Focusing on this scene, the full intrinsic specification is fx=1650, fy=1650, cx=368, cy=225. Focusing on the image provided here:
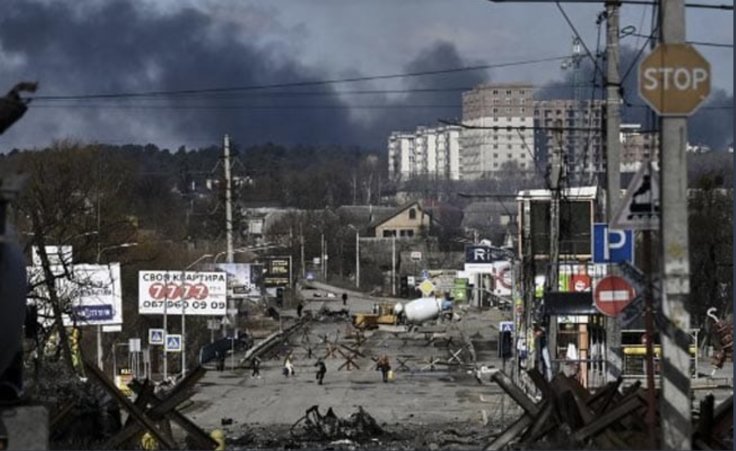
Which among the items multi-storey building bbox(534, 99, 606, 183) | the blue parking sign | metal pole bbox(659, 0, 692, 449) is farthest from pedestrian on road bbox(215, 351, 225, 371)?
metal pole bbox(659, 0, 692, 449)

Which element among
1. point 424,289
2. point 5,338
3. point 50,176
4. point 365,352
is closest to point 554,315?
point 5,338

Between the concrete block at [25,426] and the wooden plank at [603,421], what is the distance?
8.47 m

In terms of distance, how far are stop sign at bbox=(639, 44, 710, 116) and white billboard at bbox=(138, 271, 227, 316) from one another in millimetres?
66274

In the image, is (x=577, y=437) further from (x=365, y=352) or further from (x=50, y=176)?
(x=365, y=352)

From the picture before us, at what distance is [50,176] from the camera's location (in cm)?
8881

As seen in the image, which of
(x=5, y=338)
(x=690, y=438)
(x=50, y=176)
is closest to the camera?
(x=5, y=338)

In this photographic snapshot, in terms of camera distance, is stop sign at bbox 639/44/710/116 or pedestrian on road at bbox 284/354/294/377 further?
pedestrian on road at bbox 284/354/294/377

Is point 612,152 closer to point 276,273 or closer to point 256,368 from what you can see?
point 256,368

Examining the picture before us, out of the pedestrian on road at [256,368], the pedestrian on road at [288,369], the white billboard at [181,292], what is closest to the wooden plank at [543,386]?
the white billboard at [181,292]

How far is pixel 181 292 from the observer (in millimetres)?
85438

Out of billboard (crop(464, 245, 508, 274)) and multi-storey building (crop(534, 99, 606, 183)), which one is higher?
multi-storey building (crop(534, 99, 606, 183))

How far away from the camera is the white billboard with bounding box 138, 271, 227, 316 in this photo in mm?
83750

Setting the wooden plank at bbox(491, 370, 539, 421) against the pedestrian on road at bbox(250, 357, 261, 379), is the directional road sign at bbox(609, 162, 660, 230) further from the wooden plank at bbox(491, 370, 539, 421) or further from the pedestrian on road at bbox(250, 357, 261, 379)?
Result: the pedestrian on road at bbox(250, 357, 261, 379)

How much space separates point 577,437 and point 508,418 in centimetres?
2531
